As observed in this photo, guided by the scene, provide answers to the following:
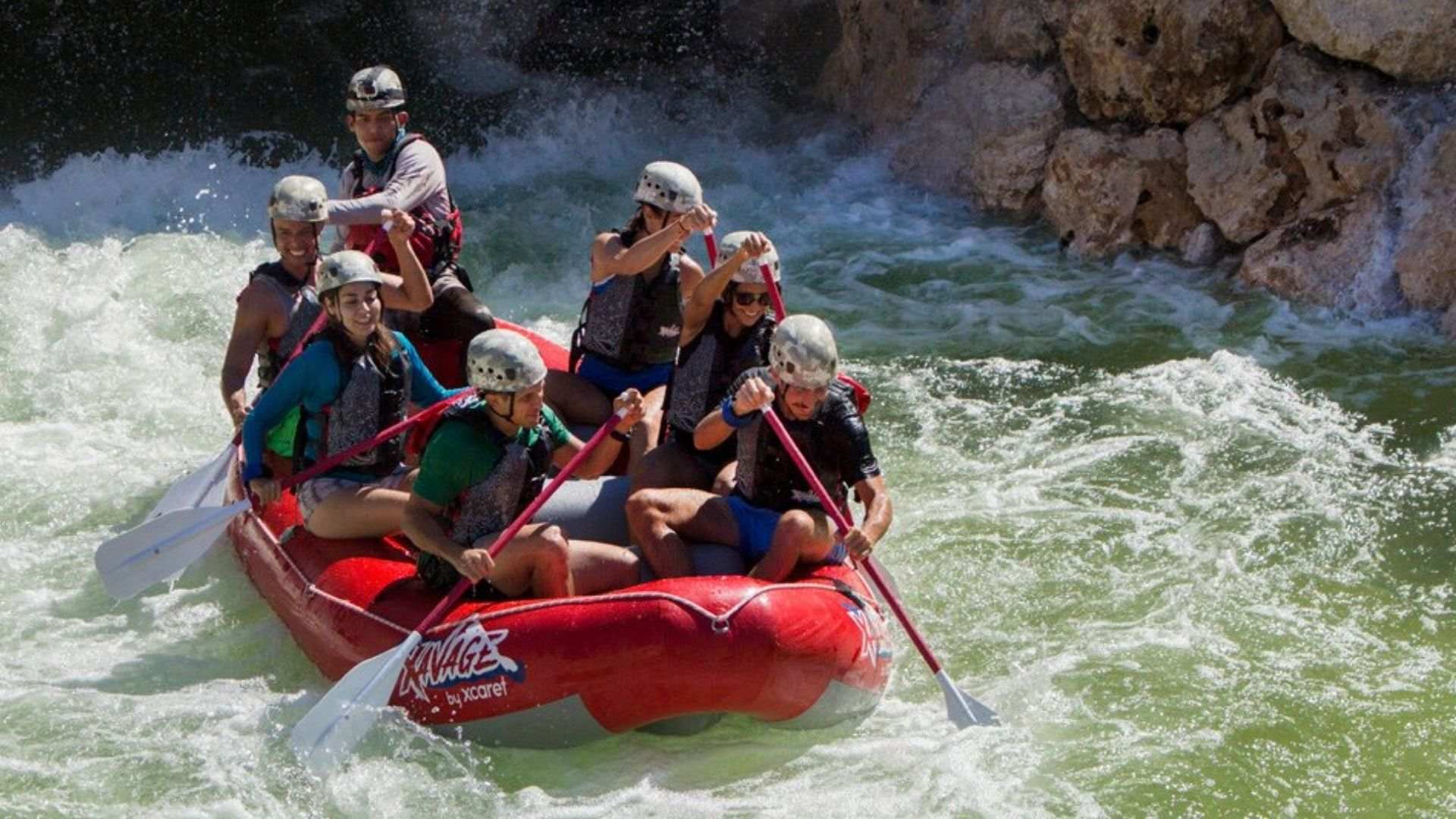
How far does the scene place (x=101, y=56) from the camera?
43.7 ft

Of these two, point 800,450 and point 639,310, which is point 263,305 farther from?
point 800,450

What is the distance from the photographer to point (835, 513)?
5492mm

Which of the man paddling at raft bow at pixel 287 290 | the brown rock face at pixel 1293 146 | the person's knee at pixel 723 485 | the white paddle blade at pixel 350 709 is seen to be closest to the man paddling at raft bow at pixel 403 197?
the man paddling at raft bow at pixel 287 290

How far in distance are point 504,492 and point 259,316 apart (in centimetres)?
149

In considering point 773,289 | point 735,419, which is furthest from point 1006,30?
point 735,419

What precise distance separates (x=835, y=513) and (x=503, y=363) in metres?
1.08

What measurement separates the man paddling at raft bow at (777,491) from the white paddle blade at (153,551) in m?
1.72

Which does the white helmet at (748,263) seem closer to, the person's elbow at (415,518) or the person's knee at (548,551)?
the person's knee at (548,551)

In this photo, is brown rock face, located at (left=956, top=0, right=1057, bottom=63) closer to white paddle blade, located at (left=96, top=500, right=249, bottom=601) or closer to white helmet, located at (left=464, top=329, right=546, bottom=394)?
white paddle blade, located at (left=96, top=500, right=249, bottom=601)

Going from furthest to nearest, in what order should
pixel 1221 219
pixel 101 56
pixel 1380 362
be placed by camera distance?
1. pixel 101 56
2. pixel 1221 219
3. pixel 1380 362

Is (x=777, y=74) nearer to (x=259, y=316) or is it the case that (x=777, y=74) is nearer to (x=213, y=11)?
(x=213, y=11)

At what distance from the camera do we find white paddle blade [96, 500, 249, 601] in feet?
21.1

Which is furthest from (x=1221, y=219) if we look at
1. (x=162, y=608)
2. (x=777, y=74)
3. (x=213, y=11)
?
(x=213, y=11)

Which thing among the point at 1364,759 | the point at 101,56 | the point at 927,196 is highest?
the point at 101,56
